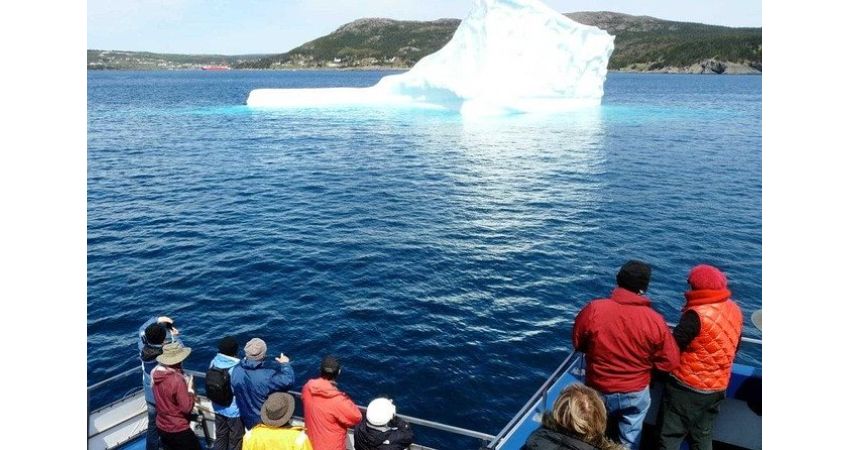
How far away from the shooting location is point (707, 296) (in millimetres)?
4805

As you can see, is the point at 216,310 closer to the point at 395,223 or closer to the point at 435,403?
the point at 435,403

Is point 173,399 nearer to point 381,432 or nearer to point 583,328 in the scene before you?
point 381,432

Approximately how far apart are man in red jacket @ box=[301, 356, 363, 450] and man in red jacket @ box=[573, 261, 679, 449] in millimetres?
2243

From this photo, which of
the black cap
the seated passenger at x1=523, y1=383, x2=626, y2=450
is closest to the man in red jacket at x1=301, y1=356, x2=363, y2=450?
the black cap

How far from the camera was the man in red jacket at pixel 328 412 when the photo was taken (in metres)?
5.41

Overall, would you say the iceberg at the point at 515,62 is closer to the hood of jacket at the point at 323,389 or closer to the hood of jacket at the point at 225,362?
the hood of jacket at the point at 225,362

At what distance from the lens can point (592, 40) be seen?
56.1m

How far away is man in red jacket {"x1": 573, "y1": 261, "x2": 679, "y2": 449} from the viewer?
4766 mm

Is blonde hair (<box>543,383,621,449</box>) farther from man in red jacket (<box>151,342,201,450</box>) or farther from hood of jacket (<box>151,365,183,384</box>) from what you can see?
hood of jacket (<box>151,365,183,384</box>)

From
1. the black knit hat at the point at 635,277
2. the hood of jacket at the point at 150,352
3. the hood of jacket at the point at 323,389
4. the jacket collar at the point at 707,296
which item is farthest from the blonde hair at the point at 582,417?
the hood of jacket at the point at 150,352

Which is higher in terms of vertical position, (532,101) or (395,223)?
(532,101)
